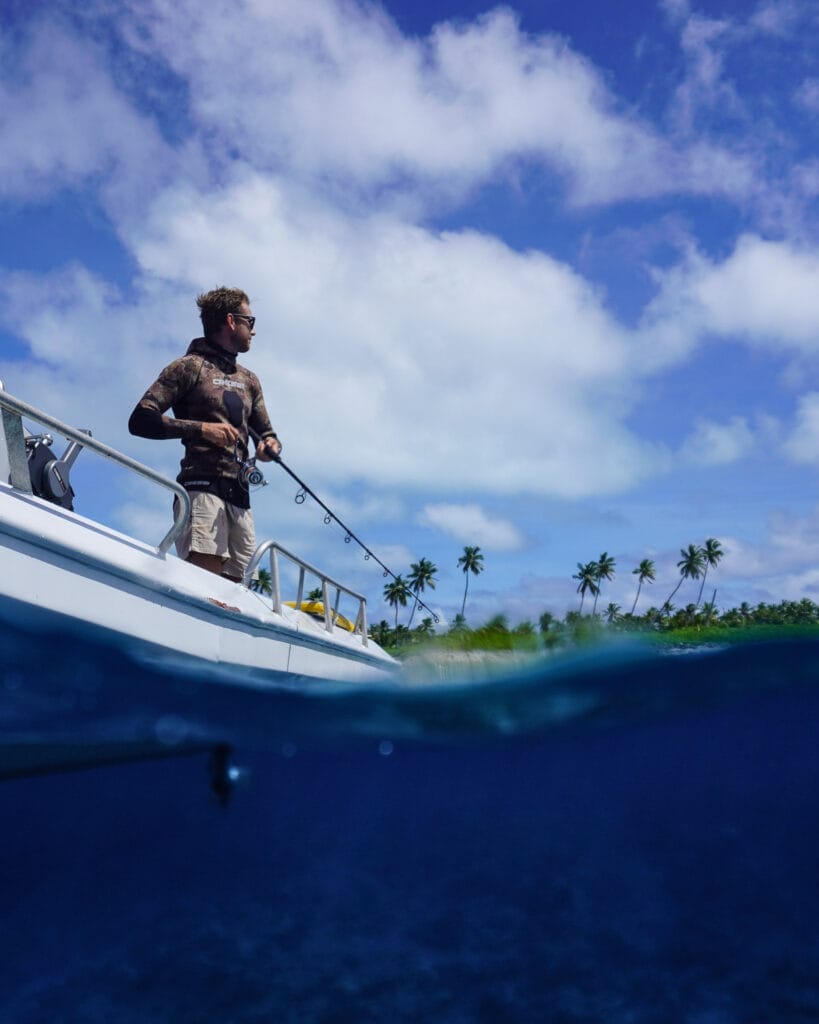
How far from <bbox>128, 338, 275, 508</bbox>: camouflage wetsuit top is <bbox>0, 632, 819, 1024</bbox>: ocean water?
135 cm

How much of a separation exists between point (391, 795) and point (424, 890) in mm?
2998

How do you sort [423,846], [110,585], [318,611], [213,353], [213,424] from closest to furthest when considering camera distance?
1. [110,585]
2. [213,424]
3. [213,353]
4. [318,611]
5. [423,846]

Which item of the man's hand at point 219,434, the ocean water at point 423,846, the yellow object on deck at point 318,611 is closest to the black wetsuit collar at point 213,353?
the man's hand at point 219,434

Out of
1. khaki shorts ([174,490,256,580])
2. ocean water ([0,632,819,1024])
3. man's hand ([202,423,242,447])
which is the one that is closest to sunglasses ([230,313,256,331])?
man's hand ([202,423,242,447])

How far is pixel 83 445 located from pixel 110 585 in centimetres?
75

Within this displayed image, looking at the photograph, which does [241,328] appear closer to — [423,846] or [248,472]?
[248,472]

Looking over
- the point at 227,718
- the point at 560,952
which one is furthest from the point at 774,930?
the point at 227,718

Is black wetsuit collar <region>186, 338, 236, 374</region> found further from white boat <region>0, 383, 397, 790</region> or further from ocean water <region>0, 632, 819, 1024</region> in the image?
ocean water <region>0, 632, 819, 1024</region>

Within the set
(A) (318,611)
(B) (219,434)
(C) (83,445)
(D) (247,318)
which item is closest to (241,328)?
(D) (247,318)

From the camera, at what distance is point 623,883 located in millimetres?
6074

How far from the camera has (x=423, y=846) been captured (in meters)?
8.29

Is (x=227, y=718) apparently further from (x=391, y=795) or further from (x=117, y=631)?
(x=391, y=795)

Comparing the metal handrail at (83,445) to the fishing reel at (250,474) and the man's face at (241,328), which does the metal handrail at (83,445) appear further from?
the man's face at (241,328)

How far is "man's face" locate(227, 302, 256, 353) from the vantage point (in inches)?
200
